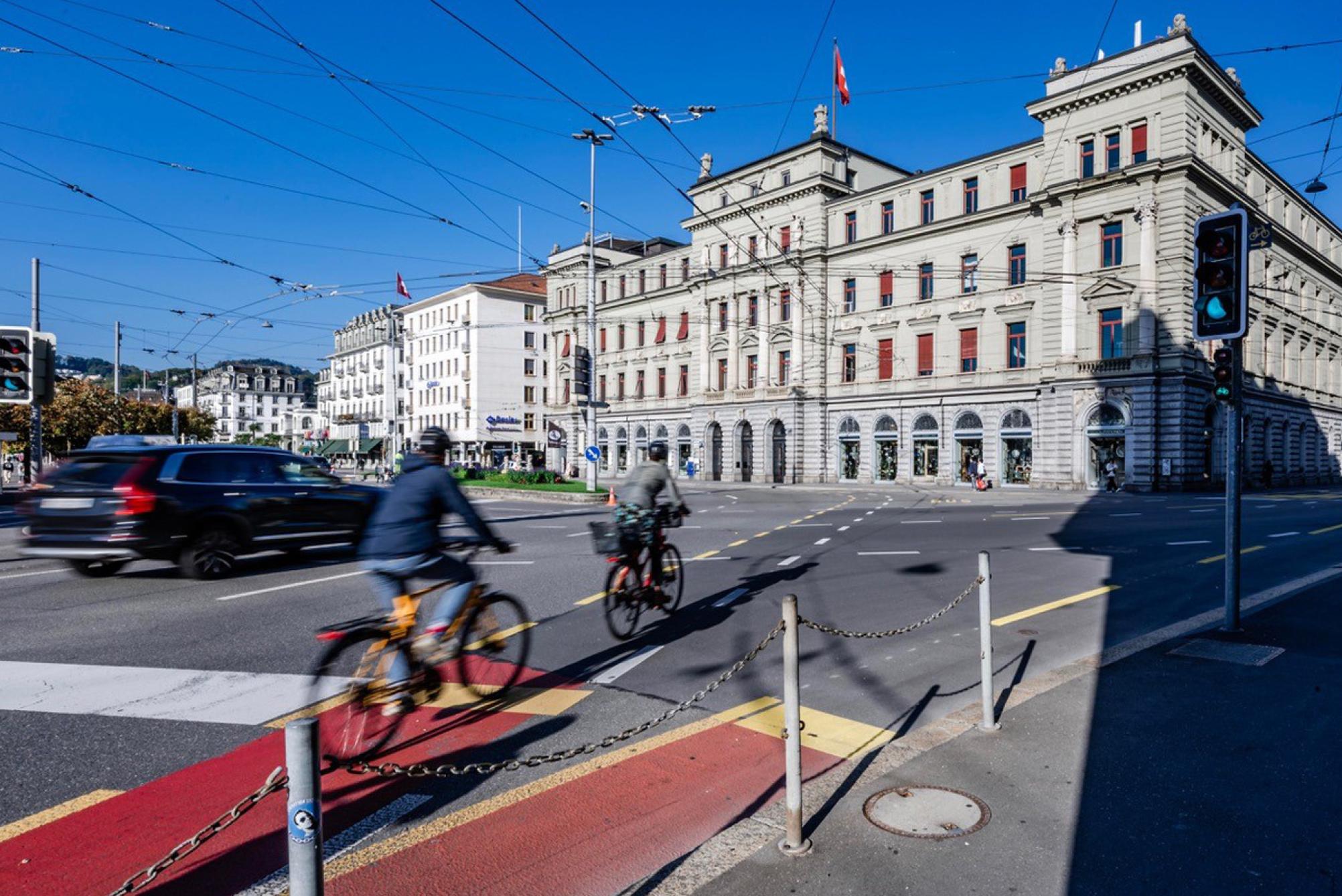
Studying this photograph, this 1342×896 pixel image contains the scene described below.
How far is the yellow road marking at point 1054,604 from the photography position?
824 cm

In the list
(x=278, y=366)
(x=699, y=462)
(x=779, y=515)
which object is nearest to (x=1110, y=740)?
(x=779, y=515)

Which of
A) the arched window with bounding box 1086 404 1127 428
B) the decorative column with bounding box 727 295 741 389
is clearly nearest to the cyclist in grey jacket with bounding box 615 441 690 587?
the arched window with bounding box 1086 404 1127 428

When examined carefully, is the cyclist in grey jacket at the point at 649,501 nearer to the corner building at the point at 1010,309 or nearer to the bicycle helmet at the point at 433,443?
the bicycle helmet at the point at 433,443

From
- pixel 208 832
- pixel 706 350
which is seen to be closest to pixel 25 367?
pixel 208 832

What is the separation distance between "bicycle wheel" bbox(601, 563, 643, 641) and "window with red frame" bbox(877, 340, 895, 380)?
39.5m

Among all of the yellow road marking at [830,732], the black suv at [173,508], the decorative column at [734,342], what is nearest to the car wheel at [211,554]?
the black suv at [173,508]

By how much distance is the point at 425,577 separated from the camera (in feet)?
17.6

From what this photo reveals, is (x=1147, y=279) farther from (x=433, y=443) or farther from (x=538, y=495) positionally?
(x=433, y=443)

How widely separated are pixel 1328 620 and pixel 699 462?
156 ft

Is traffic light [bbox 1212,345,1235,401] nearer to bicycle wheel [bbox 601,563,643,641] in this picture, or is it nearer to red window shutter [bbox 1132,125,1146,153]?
bicycle wheel [bbox 601,563,643,641]

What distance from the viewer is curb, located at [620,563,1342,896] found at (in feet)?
10.9

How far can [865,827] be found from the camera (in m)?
3.74

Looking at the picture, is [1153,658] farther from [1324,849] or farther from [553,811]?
[553,811]

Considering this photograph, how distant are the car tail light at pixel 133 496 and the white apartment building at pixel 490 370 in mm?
60903
